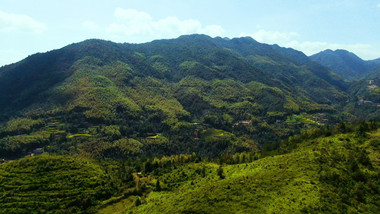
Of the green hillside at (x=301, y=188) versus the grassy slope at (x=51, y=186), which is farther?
the grassy slope at (x=51, y=186)

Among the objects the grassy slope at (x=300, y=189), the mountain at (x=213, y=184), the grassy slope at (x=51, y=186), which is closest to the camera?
the grassy slope at (x=300, y=189)

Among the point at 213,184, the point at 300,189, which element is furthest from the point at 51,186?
the point at 300,189

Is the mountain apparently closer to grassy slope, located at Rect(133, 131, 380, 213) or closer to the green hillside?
grassy slope, located at Rect(133, 131, 380, 213)

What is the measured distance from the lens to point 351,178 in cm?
Result: 7025

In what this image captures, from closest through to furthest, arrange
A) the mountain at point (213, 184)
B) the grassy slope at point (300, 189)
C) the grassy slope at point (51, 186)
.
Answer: the grassy slope at point (300, 189)
the mountain at point (213, 184)
the grassy slope at point (51, 186)

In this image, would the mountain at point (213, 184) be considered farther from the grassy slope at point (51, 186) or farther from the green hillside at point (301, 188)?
the green hillside at point (301, 188)

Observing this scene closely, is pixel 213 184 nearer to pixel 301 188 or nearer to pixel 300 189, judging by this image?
pixel 300 189

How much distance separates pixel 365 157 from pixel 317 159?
14855 millimetres

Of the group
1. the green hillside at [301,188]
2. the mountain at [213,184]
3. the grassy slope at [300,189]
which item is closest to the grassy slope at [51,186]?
the mountain at [213,184]

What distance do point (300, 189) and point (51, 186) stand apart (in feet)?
301

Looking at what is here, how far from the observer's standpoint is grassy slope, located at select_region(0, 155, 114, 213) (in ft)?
273

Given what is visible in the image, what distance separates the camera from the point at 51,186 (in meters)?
91.5

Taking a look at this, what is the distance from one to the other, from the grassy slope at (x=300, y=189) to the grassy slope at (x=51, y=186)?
24.6 meters

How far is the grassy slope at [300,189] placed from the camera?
59.8 metres
